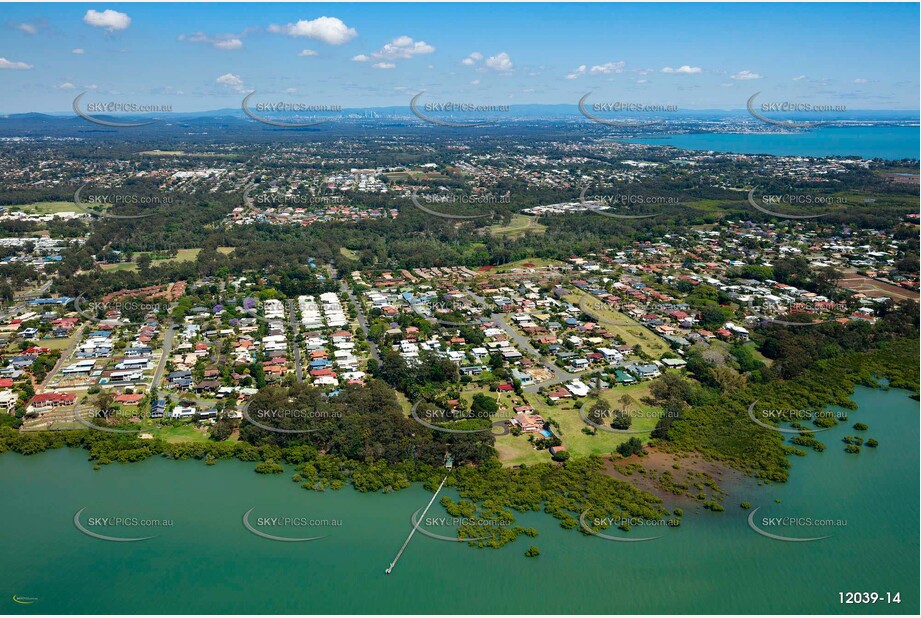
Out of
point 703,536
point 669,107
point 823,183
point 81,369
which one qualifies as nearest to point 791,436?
point 703,536

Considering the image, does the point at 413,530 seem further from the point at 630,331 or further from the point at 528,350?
the point at 630,331

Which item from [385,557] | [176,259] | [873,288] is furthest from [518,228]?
[385,557]

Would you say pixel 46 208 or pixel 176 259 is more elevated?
pixel 46 208

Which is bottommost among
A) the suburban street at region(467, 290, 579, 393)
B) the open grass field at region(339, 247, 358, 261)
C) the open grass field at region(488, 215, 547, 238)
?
the suburban street at region(467, 290, 579, 393)

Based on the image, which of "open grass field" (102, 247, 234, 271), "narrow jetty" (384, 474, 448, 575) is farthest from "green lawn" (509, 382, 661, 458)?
"open grass field" (102, 247, 234, 271)

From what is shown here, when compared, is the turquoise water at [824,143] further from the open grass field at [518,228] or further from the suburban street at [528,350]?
the suburban street at [528,350]

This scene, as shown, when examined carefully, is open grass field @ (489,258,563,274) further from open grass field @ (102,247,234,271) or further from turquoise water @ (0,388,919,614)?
turquoise water @ (0,388,919,614)
